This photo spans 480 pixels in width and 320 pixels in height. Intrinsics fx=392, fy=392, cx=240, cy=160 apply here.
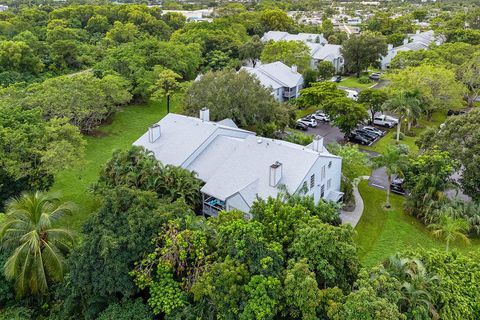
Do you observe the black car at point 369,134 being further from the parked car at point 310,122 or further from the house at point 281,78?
the house at point 281,78

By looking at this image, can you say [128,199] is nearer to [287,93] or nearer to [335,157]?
[335,157]

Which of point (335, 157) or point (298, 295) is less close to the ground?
point (298, 295)

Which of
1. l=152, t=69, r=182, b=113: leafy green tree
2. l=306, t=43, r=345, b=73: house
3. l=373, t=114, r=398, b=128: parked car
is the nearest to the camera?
l=373, t=114, r=398, b=128: parked car

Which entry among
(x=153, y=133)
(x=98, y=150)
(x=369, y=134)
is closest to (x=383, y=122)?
(x=369, y=134)

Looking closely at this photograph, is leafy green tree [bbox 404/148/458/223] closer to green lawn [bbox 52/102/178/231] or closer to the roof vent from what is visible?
the roof vent

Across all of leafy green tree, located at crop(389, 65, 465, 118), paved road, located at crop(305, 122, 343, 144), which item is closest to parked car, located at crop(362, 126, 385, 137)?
paved road, located at crop(305, 122, 343, 144)

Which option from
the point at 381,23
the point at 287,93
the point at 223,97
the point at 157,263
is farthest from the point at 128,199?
the point at 381,23

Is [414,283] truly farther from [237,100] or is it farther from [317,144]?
[237,100]
